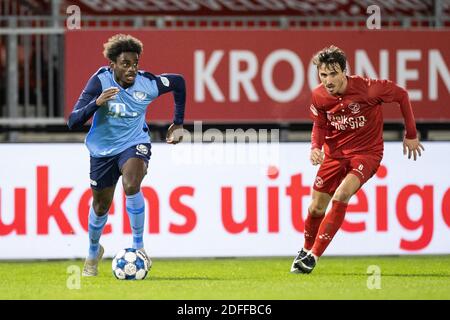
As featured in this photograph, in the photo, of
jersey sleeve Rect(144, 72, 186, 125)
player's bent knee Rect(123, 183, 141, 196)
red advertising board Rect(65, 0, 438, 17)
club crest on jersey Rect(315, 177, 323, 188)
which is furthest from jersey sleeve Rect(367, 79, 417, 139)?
red advertising board Rect(65, 0, 438, 17)

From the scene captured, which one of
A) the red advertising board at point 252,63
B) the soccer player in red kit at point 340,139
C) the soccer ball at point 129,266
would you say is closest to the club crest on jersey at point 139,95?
the soccer ball at point 129,266

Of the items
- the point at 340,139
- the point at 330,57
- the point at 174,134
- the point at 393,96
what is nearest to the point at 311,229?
the point at 340,139

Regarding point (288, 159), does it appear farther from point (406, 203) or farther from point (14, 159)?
point (14, 159)

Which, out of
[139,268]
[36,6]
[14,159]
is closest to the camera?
[139,268]

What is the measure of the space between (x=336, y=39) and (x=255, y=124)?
4.34ft

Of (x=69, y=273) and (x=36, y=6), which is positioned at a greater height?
(x=36, y=6)

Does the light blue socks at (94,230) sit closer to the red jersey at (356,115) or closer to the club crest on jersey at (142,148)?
the club crest on jersey at (142,148)

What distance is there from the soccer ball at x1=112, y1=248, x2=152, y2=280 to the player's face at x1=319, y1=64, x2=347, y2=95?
2.09 metres

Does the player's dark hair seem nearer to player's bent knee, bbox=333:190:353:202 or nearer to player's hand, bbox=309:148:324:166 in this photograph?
player's hand, bbox=309:148:324:166

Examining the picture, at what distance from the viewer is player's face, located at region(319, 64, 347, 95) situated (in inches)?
405

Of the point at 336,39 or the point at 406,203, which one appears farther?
the point at 336,39

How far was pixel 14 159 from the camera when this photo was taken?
12.4 m
